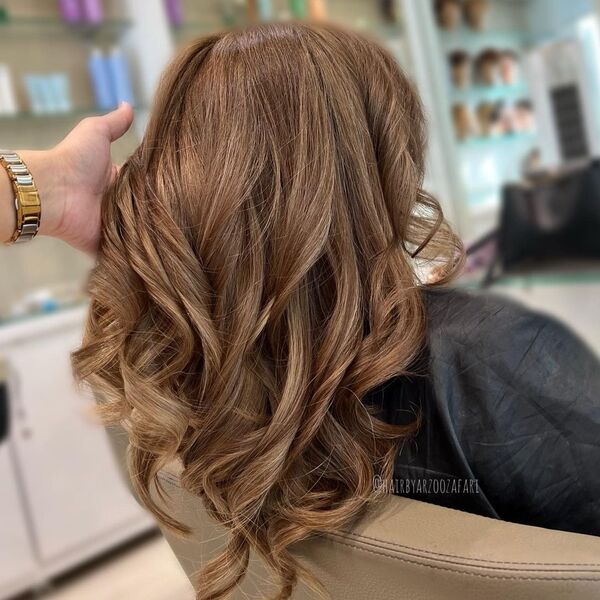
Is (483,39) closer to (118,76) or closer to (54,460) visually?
(118,76)

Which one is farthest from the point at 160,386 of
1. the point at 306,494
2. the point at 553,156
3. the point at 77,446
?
the point at 553,156

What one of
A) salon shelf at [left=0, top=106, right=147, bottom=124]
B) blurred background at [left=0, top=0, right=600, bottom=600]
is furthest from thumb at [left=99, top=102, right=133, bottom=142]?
salon shelf at [left=0, top=106, right=147, bottom=124]

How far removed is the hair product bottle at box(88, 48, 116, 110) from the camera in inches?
97.3

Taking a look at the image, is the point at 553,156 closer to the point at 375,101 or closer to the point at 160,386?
the point at 375,101

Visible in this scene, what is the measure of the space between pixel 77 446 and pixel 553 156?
1.73 metres

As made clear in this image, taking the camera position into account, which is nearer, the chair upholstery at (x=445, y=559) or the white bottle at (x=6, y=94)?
the chair upholstery at (x=445, y=559)

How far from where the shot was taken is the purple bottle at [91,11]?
2.47 meters

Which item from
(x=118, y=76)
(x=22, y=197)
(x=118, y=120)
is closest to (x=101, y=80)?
(x=118, y=76)

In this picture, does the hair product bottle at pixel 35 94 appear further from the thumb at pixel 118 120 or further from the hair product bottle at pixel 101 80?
the thumb at pixel 118 120

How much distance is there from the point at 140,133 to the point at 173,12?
1.12 metres

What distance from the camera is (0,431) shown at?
72.8 inches

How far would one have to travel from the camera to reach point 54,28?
2.49 m

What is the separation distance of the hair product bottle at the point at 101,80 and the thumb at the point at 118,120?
169cm

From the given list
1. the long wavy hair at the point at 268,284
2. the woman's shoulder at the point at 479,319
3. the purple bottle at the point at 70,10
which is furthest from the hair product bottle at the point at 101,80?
the woman's shoulder at the point at 479,319
